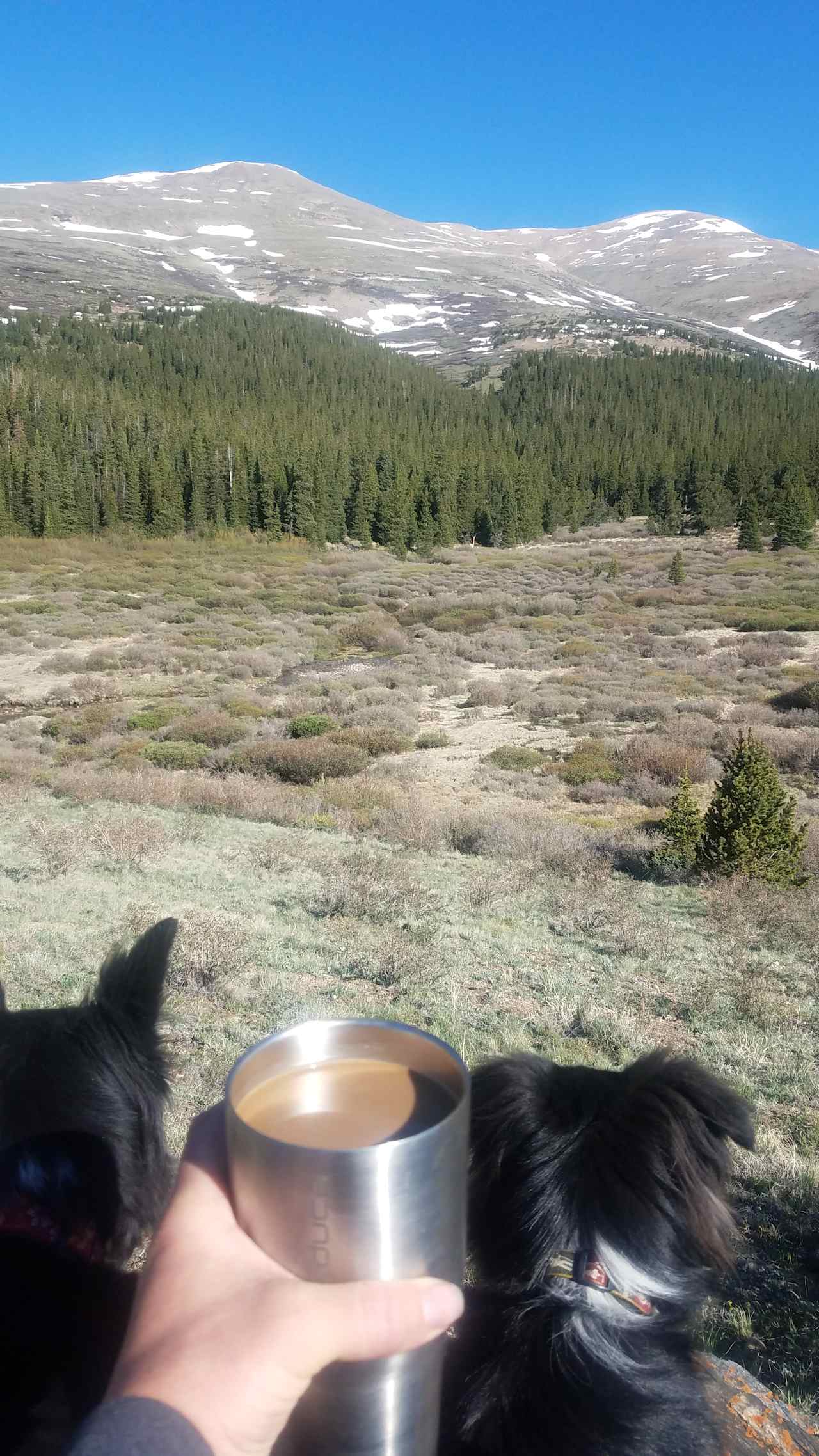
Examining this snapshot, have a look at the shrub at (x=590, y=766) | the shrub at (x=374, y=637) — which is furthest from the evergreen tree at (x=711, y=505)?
the shrub at (x=590, y=766)

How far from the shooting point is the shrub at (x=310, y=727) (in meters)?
15.3

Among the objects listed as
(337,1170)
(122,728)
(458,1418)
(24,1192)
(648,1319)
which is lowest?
(122,728)

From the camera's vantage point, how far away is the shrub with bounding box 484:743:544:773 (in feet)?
44.5

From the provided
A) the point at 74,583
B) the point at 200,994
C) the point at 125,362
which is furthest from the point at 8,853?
the point at 125,362

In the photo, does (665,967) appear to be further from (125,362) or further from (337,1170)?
(125,362)

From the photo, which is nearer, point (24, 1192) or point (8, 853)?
point (24, 1192)

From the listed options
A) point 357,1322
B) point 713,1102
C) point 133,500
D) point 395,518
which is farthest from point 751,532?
point 357,1322

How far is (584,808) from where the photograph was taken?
11359mm

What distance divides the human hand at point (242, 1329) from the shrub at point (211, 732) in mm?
13701

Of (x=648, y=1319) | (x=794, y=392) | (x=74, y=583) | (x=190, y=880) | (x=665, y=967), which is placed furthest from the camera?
(x=794, y=392)

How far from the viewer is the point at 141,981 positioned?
161 centimetres

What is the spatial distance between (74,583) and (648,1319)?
40.7 metres

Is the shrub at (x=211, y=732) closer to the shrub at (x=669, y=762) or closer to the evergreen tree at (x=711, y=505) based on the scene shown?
the shrub at (x=669, y=762)

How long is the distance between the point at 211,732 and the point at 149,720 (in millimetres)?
1692
